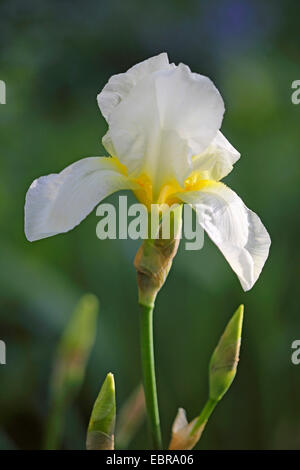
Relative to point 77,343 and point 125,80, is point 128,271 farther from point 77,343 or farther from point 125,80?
point 125,80

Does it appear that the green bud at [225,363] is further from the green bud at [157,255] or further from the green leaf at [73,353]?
the green leaf at [73,353]

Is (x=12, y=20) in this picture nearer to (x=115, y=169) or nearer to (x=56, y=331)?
(x=56, y=331)

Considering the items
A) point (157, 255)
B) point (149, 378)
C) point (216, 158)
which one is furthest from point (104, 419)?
point (216, 158)

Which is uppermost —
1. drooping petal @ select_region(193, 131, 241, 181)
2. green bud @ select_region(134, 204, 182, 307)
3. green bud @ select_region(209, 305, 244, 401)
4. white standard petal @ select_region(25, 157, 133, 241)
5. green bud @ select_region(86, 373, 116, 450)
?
drooping petal @ select_region(193, 131, 241, 181)

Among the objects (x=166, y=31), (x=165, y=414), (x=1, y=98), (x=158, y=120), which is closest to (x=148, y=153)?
(x=158, y=120)

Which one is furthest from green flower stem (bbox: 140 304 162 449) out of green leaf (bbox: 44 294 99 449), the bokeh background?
the bokeh background

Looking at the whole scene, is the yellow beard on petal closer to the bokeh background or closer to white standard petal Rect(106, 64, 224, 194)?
white standard petal Rect(106, 64, 224, 194)
